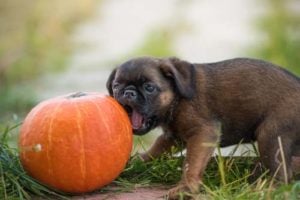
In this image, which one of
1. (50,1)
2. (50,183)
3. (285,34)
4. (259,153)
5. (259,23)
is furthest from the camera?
(50,1)

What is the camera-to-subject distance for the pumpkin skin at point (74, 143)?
16.7 feet

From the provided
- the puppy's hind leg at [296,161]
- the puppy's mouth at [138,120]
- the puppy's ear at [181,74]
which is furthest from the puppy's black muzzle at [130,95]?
the puppy's hind leg at [296,161]

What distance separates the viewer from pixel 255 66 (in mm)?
5816

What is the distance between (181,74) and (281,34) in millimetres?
7439

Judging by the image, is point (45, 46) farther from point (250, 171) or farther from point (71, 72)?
point (250, 171)

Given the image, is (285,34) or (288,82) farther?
(285,34)

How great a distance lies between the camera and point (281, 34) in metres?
12.8

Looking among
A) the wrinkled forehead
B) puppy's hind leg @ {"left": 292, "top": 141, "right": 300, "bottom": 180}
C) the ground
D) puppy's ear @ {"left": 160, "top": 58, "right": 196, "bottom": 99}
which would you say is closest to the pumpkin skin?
the ground

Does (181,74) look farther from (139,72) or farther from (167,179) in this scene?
(167,179)

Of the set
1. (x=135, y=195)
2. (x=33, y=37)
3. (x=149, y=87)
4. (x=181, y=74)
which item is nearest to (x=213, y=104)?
(x=181, y=74)

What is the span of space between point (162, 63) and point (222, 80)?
466mm

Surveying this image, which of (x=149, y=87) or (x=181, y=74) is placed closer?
(x=149, y=87)

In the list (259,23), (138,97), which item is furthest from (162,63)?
(259,23)

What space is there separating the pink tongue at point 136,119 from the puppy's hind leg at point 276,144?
2.63 feet
